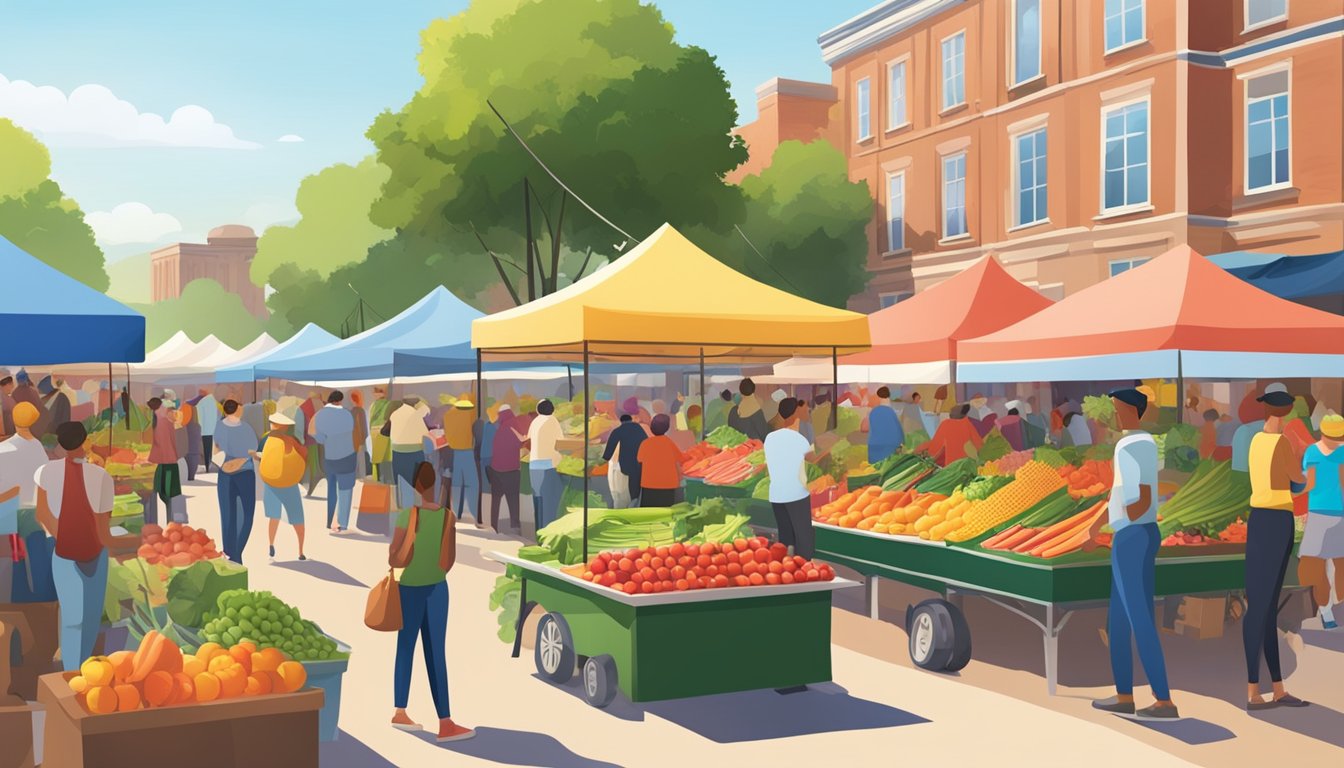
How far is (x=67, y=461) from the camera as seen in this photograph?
27.6 feet

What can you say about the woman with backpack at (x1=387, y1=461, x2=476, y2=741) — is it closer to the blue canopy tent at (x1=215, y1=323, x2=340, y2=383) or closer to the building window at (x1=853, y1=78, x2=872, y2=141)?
the blue canopy tent at (x1=215, y1=323, x2=340, y2=383)

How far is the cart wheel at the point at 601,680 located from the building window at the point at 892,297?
3129 centimetres

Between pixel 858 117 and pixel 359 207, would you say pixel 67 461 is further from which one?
pixel 359 207

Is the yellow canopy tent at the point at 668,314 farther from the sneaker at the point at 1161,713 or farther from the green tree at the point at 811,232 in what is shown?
the green tree at the point at 811,232

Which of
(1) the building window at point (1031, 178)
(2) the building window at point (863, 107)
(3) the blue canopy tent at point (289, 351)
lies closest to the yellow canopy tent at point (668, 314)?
(3) the blue canopy tent at point (289, 351)

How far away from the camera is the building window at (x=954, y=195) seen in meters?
36.5

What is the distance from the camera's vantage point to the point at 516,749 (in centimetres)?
798

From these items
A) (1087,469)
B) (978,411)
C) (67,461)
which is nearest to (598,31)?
(978,411)

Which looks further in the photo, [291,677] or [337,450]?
[337,450]

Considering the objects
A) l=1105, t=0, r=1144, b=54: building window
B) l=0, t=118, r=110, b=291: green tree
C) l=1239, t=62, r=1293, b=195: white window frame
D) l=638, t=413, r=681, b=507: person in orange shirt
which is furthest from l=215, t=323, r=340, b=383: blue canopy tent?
l=0, t=118, r=110, b=291: green tree

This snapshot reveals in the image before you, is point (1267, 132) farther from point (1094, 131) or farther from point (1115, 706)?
point (1115, 706)

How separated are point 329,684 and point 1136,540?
16.1 feet

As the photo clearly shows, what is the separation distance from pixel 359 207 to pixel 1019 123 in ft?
179

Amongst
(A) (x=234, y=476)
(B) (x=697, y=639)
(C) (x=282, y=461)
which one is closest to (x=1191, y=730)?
(B) (x=697, y=639)
